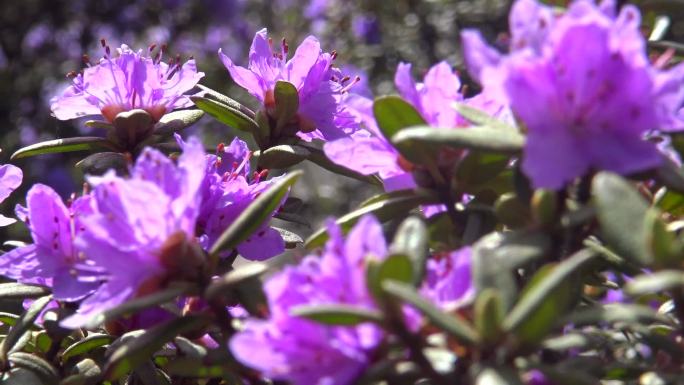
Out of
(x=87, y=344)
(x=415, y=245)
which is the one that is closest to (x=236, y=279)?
(x=415, y=245)

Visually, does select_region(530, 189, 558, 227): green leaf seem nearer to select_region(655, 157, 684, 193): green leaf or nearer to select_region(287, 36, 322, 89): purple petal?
select_region(655, 157, 684, 193): green leaf

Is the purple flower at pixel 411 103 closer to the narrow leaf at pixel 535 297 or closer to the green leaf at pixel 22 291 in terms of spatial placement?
the narrow leaf at pixel 535 297

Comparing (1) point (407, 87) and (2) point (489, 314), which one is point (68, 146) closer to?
(1) point (407, 87)

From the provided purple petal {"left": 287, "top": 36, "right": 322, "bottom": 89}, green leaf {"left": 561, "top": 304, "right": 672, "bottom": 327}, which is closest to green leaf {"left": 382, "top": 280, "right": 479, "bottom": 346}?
green leaf {"left": 561, "top": 304, "right": 672, "bottom": 327}

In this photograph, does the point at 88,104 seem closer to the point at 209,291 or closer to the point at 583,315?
the point at 209,291

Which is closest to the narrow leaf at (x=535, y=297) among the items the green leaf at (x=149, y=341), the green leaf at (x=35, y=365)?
the green leaf at (x=149, y=341)
